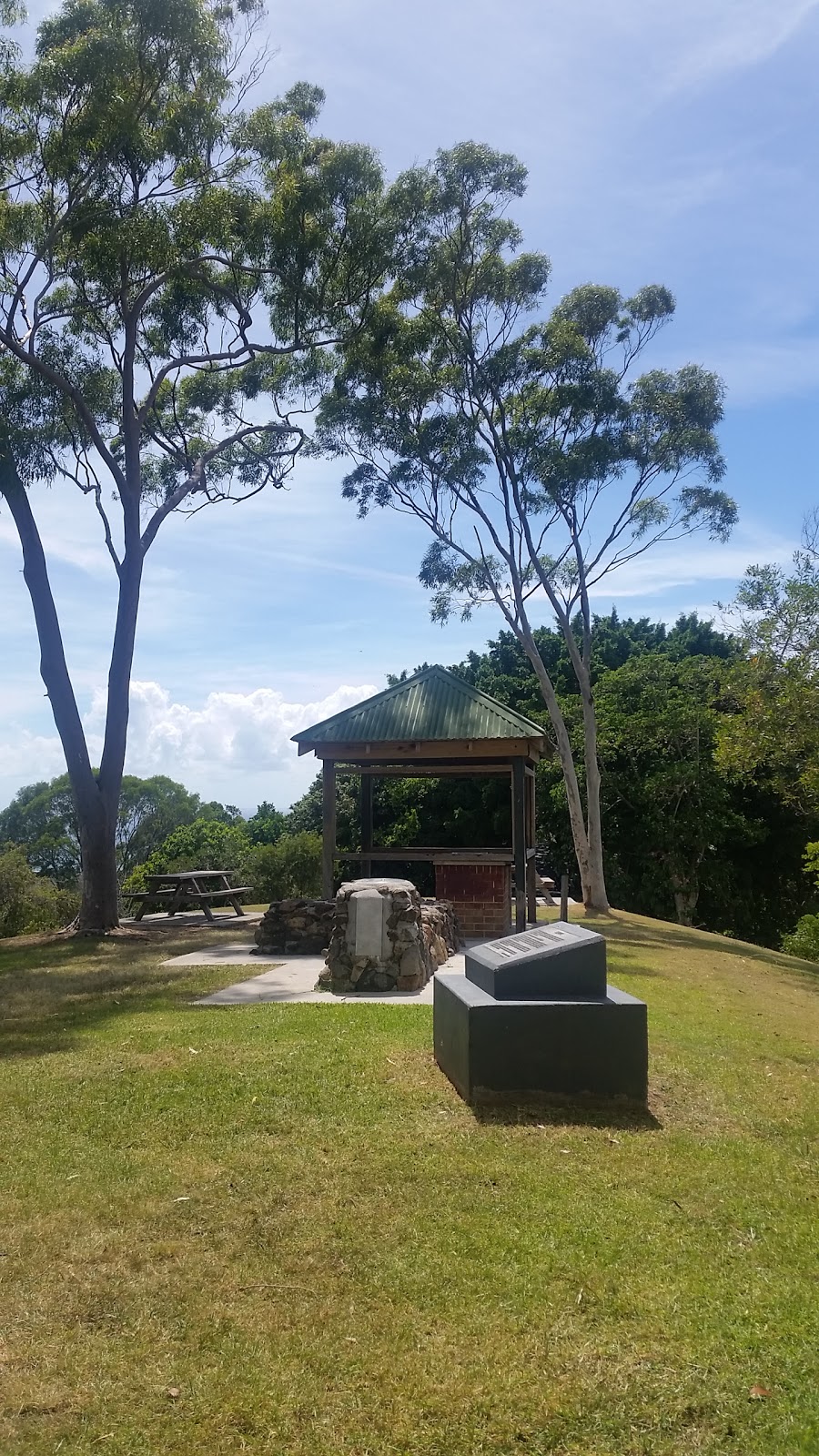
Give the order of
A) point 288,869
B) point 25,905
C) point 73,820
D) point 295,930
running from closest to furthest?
1. point 295,930
2. point 288,869
3. point 25,905
4. point 73,820

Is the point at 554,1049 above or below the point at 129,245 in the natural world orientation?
below

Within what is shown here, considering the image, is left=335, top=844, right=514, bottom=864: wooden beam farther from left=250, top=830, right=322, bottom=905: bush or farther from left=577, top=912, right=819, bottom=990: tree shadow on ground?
left=250, top=830, right=322, bottom=905: bush

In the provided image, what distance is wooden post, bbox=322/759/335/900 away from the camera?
13234 mm

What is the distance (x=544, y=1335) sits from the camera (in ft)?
9.87

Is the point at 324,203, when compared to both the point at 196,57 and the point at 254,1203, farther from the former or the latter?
the point at 254,1203

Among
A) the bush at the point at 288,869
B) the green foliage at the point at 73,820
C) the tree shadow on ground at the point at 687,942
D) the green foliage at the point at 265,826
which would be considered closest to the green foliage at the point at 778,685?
the tree shadow on ground at the point at 687,942

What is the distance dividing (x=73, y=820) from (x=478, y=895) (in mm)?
36640

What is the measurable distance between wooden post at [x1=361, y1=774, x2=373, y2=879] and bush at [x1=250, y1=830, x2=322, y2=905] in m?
5.12

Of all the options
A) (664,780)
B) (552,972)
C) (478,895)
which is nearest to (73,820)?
(664,780)

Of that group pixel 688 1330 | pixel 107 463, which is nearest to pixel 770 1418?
pixel 688 1330

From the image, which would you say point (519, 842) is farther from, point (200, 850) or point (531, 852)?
point (200, 850)

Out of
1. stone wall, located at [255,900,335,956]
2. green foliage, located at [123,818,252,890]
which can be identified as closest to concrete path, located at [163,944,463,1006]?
stone wall, located at [255,900,335,956]

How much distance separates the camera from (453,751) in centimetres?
1295

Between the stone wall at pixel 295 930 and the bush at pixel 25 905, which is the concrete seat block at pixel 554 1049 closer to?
the stone wall at pixel 295 930
